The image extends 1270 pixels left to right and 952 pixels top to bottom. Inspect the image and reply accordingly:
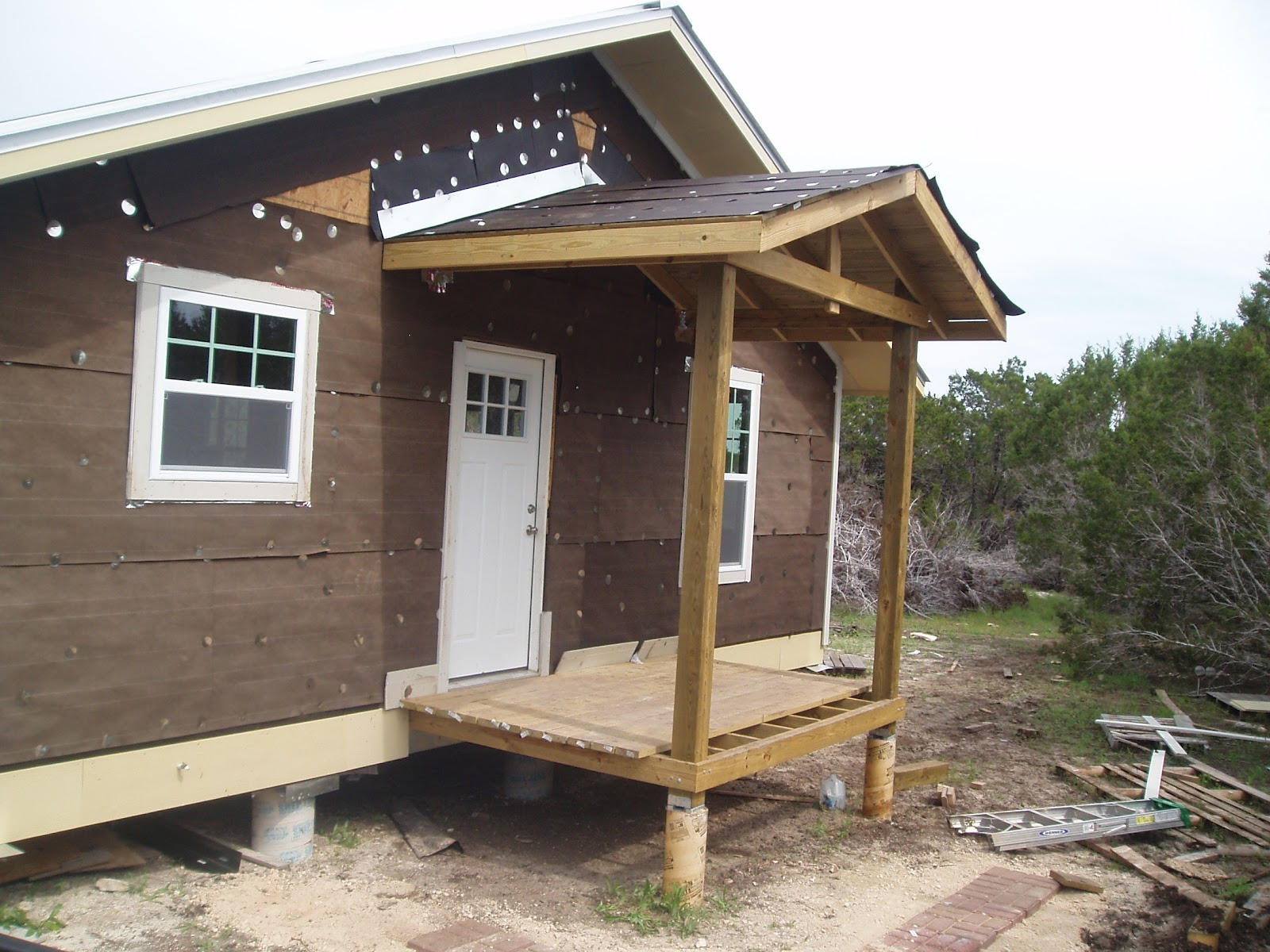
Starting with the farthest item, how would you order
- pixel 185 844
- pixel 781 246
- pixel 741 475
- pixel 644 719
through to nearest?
pixel 741 475 < pixel 644 719 < pixel 781 246 < pixel 185 844

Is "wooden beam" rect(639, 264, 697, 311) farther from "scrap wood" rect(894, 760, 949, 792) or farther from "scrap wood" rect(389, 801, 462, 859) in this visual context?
"scrap wood" rect(389, 801, 462, 859)

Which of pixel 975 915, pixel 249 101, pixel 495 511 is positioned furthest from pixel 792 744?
pixel 249 101

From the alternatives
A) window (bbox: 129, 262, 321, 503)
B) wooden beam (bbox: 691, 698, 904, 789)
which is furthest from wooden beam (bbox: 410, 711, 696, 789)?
window (bbox: 129, 262, 321, 503)

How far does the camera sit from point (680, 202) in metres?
5.69

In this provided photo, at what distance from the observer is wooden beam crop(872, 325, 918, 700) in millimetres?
7309

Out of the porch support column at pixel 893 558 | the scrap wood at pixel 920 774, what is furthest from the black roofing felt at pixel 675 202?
the scrap wood at pixel 920 774

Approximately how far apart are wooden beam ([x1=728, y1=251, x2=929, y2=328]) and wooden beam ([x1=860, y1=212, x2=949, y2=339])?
0.10 meters

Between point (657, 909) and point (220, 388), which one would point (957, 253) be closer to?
point (657, 909)

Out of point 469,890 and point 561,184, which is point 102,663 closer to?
point 469,890

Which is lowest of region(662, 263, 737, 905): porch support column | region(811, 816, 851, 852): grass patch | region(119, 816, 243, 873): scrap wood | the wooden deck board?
region(811, 816, 851, 852): grass patch

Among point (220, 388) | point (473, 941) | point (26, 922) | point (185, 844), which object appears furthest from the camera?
point (185, 844)

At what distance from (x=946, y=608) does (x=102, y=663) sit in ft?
47.2

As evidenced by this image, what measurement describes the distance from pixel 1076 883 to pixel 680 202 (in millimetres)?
4253

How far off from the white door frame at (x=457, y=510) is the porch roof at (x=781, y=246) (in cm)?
74
